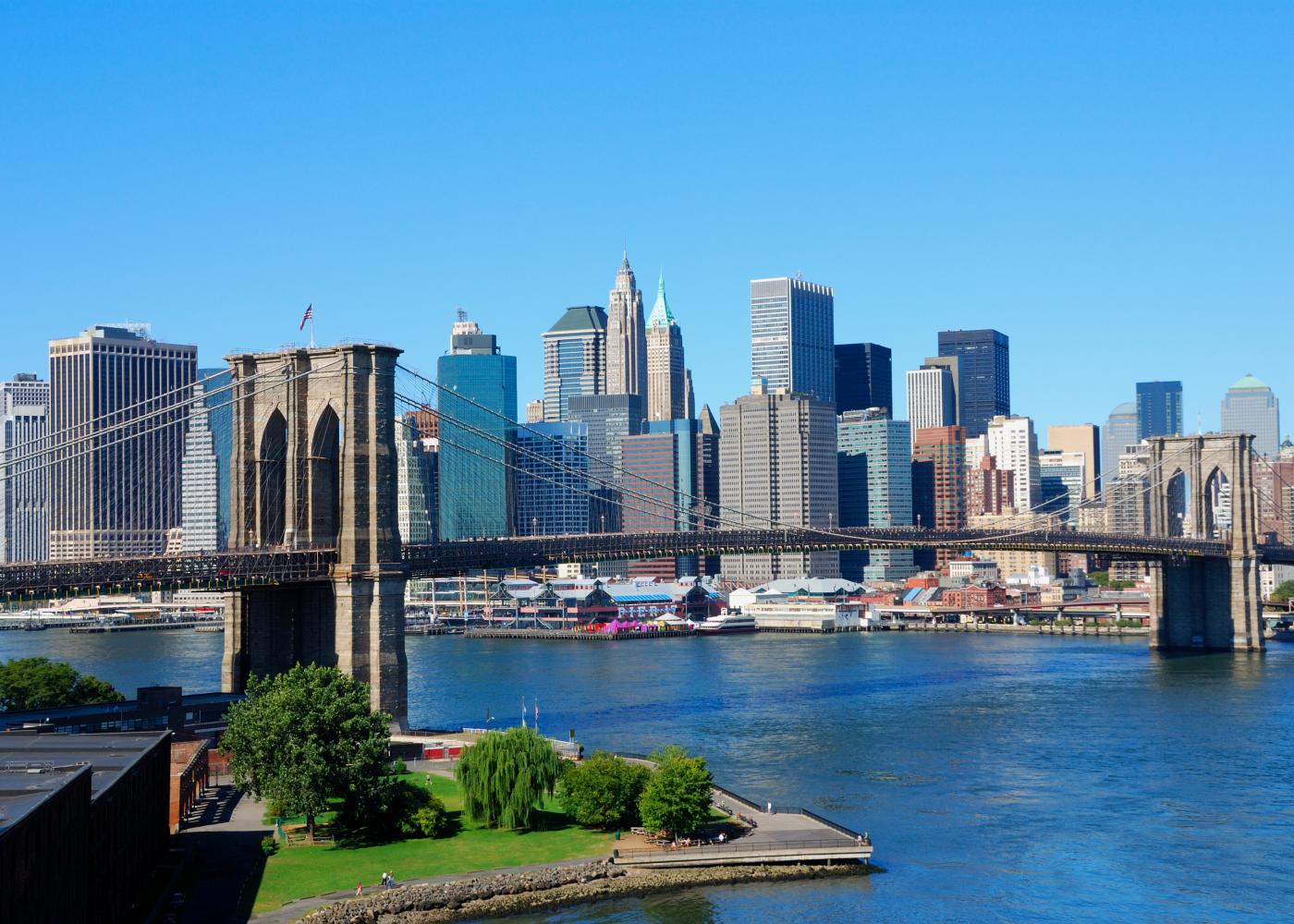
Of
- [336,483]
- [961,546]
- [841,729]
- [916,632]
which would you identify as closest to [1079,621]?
[916,632]

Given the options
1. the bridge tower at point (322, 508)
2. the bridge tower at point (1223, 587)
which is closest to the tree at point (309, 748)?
the bridge tower at point (322, 508)

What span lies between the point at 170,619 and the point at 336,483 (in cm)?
11644

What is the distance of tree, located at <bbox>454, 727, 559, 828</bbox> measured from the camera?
139 feet

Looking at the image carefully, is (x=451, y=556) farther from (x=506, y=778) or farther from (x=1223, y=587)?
(x=1223, y=587)

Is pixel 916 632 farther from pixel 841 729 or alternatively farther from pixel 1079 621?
pixel 841 729

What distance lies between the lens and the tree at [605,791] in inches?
1654

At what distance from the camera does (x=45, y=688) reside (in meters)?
63.3

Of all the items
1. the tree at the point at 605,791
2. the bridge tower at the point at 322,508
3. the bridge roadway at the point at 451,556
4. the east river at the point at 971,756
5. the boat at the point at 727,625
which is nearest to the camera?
the east river at the point at 971,756

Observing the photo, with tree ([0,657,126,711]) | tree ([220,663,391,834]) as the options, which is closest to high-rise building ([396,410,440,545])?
tree ([0,657,126,711])

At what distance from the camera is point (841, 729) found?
2440 inches

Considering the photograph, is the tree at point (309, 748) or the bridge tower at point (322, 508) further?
Answer: the bridge tower at point (322, 508)

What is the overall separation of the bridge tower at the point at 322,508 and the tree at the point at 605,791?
1375 centimetres

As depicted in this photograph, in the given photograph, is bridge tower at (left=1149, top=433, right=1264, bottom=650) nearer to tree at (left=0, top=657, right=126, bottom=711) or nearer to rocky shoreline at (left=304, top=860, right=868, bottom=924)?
tree at (left=0, top=657, right=126, bottom=711)

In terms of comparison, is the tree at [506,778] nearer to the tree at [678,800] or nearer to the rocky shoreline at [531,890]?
the tree at [678,800]
